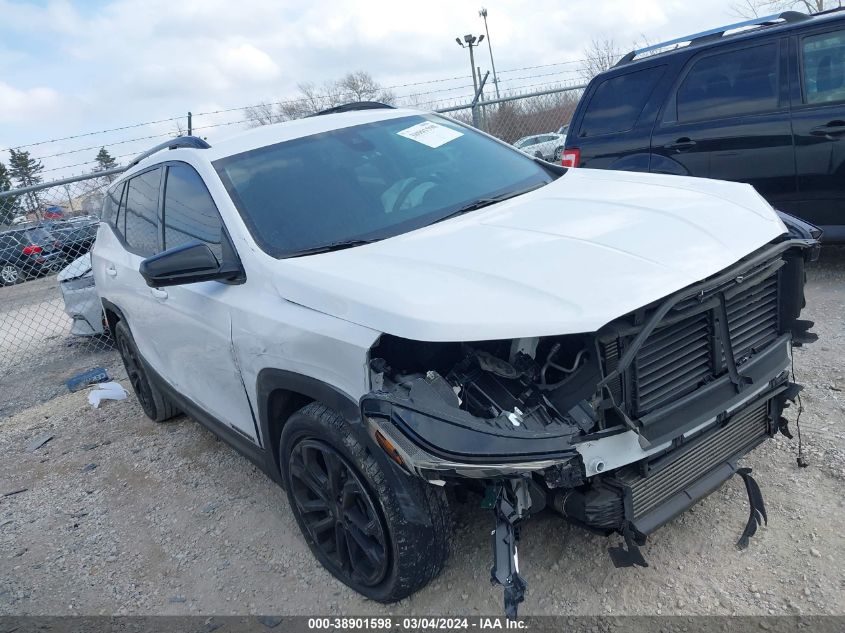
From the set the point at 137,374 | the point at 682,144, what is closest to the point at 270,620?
the point at 137,374

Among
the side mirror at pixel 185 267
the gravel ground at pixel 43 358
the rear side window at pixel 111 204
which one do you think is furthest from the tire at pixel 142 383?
the side mirror at pixel 185 267

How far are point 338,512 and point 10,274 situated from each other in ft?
37.1

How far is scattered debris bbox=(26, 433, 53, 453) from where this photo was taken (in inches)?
206

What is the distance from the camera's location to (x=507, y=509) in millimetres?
2188

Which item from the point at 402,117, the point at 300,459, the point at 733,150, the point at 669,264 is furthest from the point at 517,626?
the point at 733,150

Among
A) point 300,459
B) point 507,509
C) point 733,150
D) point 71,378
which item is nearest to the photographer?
point 507,509

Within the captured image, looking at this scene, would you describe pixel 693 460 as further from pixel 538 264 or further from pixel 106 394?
pixel 106 394

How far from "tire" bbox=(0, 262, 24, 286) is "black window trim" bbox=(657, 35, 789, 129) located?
906 centimetres

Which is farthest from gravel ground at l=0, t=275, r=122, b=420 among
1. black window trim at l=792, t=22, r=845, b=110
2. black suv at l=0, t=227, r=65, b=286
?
black window trim at l=792, t=22, r=845, b=110

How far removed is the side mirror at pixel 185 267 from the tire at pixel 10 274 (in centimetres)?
863

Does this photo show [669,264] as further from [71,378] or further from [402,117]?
[71,378]

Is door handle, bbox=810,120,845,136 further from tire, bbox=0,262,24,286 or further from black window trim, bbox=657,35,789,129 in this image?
tire, bbox=0,262,24,286

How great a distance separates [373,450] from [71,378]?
564 cm

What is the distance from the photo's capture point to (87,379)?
6.58 metres
